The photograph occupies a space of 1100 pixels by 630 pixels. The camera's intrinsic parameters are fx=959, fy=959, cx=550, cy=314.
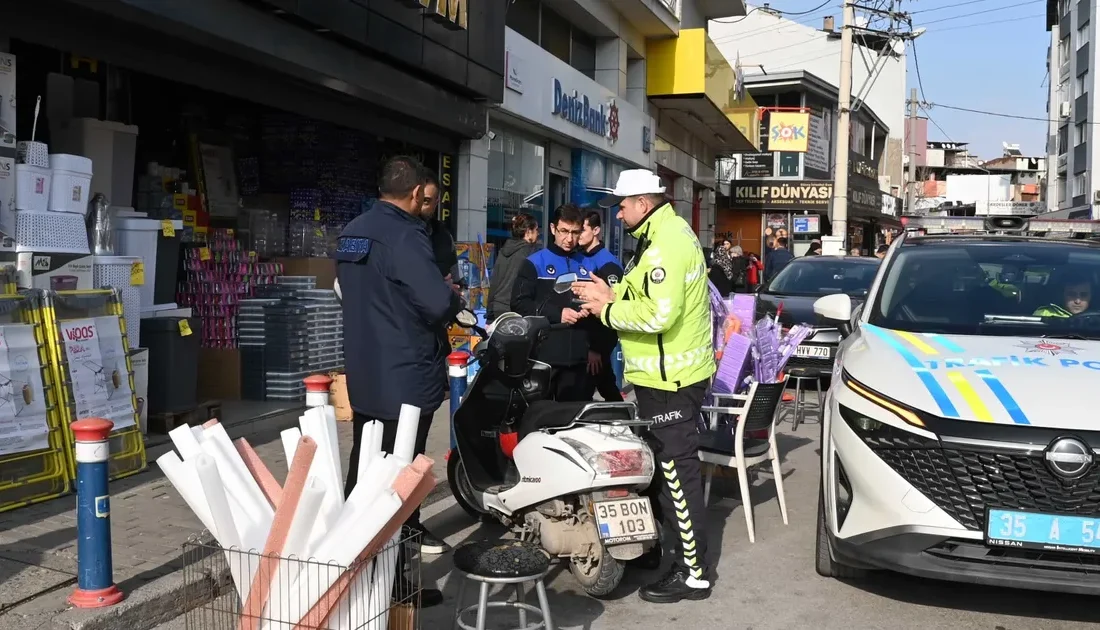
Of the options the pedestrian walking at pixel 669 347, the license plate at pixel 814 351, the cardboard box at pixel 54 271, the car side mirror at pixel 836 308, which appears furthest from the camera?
the license plate at pixel 814 351

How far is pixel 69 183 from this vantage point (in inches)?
244

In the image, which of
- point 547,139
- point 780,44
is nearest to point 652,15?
point 547,139

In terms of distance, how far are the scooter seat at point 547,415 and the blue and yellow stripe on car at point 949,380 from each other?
1591 mm

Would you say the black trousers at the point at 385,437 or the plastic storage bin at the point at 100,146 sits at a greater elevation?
the plastic storage bin at the point at 100,146

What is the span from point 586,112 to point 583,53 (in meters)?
2.48

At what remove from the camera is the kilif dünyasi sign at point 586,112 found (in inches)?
556

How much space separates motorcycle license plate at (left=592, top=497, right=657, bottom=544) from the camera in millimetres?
4242

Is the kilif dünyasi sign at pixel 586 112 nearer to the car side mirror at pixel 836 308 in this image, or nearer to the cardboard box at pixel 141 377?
the cardboard box at pixel 141 377

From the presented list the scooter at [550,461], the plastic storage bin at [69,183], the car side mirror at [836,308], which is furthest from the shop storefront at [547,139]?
the scooter at [550,461]

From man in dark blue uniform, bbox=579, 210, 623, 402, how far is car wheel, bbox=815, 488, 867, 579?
4.99ft

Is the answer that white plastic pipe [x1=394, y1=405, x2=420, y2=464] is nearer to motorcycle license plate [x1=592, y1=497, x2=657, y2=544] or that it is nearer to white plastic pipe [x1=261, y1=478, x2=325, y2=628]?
white plastic pipe [x1=261, y1=478, x2=325, y2=628]

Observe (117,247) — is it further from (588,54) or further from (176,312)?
(588,54)

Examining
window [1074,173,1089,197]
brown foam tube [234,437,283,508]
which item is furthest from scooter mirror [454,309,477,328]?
window [1074,173,1089,197]

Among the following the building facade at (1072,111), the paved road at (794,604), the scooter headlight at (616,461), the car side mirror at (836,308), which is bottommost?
the paved road at (794,604)
